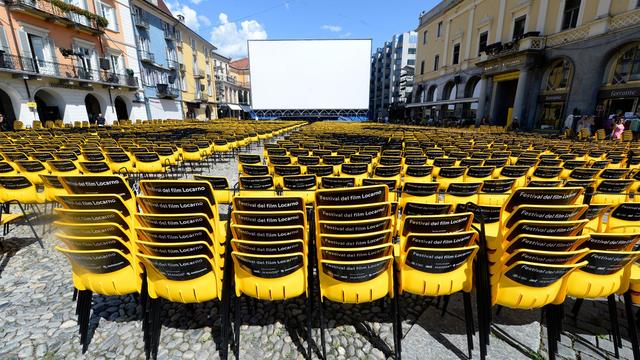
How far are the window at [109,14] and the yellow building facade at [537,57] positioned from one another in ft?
124

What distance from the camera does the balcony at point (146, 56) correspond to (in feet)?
103

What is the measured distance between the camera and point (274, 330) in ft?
8.19

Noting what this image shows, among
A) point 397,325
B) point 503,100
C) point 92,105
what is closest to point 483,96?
point 503,100

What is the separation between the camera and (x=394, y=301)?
210cm

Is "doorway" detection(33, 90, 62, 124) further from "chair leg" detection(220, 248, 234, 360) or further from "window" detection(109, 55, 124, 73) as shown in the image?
"chair leg" detection(220, 248, 234, 360)

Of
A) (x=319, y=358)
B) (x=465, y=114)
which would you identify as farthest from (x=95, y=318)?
(x=465, y=114)

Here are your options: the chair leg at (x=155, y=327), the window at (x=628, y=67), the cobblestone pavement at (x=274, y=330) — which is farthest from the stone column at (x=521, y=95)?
the chair leg at (x=155, y=327)

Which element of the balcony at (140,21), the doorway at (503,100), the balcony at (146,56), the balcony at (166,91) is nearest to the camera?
the doorway at (503,100)

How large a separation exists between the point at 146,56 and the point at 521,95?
3982 centimetres

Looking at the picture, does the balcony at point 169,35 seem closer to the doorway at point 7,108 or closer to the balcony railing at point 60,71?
the balcony railing at point 60,71

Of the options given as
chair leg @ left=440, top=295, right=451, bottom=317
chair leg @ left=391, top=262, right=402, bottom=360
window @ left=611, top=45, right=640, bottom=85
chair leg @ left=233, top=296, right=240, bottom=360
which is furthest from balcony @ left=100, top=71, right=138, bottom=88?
window @ left=611, top=45, right=640, bottom=85

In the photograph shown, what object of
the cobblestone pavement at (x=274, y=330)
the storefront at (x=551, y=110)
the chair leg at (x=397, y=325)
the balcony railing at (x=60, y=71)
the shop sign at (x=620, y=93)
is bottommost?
the cobblestone pavement at (x=274, y=330)

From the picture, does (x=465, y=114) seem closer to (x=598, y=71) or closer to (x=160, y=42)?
(x=598, y=71)

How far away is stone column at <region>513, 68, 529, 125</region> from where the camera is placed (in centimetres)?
2238
